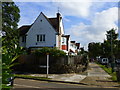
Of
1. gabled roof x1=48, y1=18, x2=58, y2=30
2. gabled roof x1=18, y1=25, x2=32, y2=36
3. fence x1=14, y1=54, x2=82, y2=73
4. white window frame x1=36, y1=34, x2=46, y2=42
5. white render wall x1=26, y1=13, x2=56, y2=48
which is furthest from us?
gabled roof x1=18, y1=25, x2=32, y2=36

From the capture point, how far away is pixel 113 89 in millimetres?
13484

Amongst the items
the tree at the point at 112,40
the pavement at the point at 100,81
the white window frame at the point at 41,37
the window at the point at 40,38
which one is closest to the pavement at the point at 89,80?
the pavement at the point at 100,81

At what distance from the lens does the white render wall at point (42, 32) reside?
3809 centimetres

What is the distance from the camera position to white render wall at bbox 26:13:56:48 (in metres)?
38.1

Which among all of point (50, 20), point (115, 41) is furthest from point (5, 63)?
point (115, 41)

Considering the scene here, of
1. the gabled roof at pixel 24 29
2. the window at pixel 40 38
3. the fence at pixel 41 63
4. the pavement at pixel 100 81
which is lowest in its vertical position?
the pavement at pixel 100 81

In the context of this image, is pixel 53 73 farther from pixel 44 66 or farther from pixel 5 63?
pixel 5 63

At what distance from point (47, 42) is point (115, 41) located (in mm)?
16416

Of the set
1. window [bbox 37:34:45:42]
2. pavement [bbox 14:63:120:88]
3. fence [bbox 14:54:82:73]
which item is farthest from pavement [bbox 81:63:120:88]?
window [bbox 37:34:45:42]

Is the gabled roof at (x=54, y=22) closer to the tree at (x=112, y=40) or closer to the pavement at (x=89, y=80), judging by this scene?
the tree at (x=112, y=40)

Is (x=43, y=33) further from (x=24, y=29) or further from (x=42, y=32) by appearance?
(x=24, y=29)

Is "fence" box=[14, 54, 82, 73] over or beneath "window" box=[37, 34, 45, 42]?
beneath

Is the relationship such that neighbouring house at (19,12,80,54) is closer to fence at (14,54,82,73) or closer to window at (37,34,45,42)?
window at (37,34,45,42)

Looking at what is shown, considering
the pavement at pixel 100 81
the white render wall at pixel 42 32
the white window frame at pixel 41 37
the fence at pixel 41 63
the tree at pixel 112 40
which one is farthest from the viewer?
the tree at pixel 112 40
